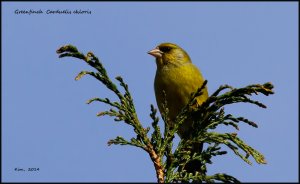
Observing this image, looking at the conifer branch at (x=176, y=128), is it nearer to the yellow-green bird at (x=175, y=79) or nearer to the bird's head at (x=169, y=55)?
the yellow-green bird at (x=175, y=79)

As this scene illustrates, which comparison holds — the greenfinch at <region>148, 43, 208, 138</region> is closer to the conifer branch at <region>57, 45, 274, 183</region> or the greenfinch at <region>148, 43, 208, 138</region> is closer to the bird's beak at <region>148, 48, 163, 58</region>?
the bird's beak at <region>148, 48, 163, 58</region>

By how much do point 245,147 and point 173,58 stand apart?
3.14 metres

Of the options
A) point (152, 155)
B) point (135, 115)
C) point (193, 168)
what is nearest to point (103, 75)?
point (135, 115)

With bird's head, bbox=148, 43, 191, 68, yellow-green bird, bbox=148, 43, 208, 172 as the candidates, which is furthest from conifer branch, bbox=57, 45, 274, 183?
bird's head, bbox=148, 43, 191, 68

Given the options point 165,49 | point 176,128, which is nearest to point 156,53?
point 165,49

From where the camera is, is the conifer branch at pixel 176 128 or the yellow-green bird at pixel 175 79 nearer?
the conifer branch at pixel 176 128

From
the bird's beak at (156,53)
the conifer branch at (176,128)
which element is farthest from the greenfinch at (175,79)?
Answer: the conifer branch at (176,128)

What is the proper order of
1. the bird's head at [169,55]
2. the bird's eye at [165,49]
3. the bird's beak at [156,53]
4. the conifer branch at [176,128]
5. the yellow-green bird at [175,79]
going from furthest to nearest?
the bird's eye at [165,49]
the bird's beak at [156,53]
the bird's head at [169,55]
the yellow-green bird at [175,79]
the conifer branch at [176,128]

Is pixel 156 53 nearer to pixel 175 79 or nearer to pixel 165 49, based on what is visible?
pixel 165 49

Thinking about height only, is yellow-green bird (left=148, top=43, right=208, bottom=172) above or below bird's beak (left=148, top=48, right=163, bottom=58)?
below

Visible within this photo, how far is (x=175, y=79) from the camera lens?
5.98 meters

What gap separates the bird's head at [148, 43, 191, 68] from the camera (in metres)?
6.61

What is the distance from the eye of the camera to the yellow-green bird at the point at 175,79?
565 centimetres

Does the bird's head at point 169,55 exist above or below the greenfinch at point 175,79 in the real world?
above
